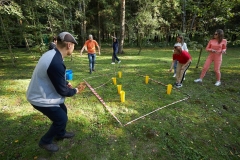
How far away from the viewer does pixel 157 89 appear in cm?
586

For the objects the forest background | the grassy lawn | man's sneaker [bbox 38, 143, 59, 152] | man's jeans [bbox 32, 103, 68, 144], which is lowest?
the grassy lawn

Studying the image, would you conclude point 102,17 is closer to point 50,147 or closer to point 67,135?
point 67,135

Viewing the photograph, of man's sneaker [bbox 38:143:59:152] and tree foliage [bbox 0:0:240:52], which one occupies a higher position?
tree foliage [bbox 0:0:240:52]

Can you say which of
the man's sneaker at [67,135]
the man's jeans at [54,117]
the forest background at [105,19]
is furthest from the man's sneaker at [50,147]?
the forest background at [105,19]

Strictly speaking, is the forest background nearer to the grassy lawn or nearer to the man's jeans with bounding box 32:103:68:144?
the grassy lawn

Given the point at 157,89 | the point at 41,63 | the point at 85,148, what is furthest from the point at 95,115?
the point at 157,89

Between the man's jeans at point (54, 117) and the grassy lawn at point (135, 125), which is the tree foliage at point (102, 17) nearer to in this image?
the grassy lawn at point (135, 125)

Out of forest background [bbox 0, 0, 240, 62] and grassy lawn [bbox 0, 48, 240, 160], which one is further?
forest background [bbox 0, 0, 240, 62]

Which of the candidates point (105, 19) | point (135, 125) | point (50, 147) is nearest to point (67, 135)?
point (50, 147)

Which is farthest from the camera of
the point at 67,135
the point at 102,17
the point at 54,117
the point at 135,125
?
the point at 102,17

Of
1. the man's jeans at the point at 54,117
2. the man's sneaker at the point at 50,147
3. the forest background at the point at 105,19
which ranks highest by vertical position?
the forest background at the point at 105,19

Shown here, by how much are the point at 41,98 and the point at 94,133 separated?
5.24 ft

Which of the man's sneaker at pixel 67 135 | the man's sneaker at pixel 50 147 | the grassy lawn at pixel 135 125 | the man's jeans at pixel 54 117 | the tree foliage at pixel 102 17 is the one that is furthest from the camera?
the tree foliage at pixel 102 17

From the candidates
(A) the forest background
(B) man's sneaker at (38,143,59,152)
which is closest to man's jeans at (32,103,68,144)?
(B) man's sneaker at (38,143,59,152)
